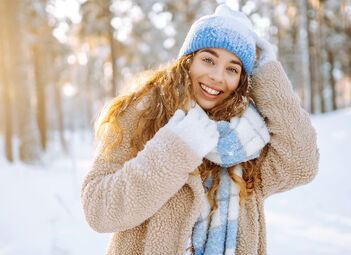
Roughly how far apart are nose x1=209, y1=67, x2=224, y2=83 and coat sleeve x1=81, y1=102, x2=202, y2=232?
1.85ft

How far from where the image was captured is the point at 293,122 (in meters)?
1.64

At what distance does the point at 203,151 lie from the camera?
135 cm

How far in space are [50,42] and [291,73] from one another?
73.4 feet

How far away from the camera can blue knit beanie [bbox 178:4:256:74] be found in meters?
1.73

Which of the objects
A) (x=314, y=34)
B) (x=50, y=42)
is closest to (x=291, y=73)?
(x=314, y=34)

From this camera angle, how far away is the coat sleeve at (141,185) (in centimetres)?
130

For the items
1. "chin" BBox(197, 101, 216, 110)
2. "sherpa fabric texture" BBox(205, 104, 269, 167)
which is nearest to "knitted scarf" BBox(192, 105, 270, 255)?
"sherpa fabric texture" BBox(205, 104, 269, 167)

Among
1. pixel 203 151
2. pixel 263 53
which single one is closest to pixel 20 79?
pixel 263 53

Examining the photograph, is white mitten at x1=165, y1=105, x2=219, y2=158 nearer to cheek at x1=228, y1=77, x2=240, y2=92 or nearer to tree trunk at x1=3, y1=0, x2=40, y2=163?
cheek at x1=228, y1=77, x2=240, y2=92

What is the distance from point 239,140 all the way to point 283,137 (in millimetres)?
297

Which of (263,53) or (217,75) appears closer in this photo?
(217,75)

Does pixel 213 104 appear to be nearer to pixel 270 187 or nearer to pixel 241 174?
pixel 241 174

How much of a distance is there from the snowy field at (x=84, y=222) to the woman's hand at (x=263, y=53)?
2.52 meters

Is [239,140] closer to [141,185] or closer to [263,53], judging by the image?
[141,185]
